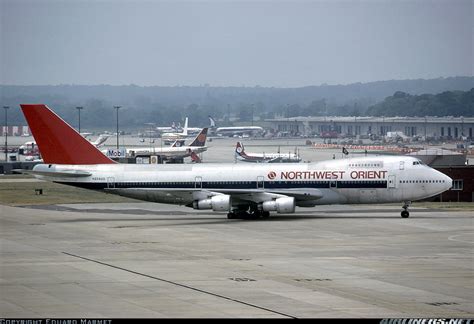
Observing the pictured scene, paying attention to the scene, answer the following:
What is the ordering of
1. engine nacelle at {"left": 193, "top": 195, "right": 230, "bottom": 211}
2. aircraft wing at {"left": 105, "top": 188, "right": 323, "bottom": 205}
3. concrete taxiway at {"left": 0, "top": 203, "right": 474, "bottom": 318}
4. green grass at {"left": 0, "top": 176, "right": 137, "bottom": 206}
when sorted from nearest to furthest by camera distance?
concrete taxiway at {"left": 0, "top": 203, "right": 474, "bottom": 318}
engine nacelle at {"left": 193, "top": 195, "right": 230, "bottom": 211}
aircraft wing at {"left": 105, "top": 188, "right": 323, "bottom": 205}
green grass at {"left": 0, "top": 176, "right": 137, "bottom": 206}

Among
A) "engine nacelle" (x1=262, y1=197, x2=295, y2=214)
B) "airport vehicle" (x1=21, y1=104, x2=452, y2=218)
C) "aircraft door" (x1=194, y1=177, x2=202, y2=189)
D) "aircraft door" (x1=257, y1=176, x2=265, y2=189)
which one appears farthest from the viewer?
"aircraft door" (x1=194, y1=177, x2=202, y2=189)

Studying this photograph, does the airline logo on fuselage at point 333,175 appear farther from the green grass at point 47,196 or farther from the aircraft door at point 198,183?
the green grass at point 47,196

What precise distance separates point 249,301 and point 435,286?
315 inches

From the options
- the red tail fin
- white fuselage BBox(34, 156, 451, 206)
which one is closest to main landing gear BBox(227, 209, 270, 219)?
white fuselage BBox(34, 156, 451, 206)

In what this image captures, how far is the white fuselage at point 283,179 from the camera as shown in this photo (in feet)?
228

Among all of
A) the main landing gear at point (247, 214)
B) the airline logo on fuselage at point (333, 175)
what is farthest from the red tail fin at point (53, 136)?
the airline logo on fuselage at point (333, 175)

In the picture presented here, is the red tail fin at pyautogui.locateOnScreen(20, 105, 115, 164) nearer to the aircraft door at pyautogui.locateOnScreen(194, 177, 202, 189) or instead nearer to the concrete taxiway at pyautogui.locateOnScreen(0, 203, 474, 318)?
the concrete taxiway at pyautogui.locateOnScreen(0, 203, 474, 318)

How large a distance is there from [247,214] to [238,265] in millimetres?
24624

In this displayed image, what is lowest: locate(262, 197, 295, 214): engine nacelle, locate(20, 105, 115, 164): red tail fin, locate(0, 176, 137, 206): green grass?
locate(0, 176, 137, 206): green grass

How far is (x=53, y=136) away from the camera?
72.1 m

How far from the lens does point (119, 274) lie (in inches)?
1699

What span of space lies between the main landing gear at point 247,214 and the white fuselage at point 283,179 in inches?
63.2

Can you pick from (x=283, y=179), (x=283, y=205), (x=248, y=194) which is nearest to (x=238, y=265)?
(x=283, y=205)

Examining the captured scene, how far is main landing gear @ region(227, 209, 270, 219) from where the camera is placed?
233 ft
